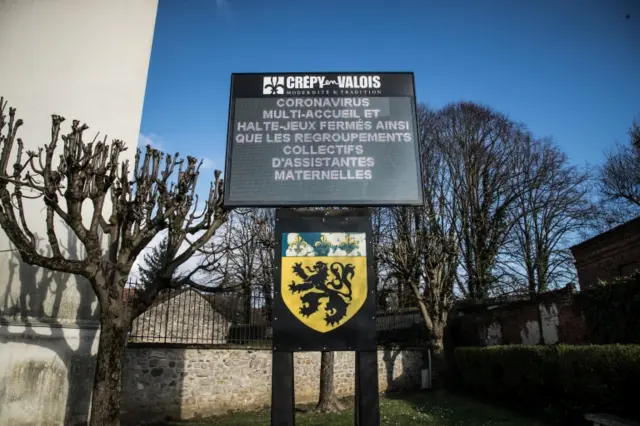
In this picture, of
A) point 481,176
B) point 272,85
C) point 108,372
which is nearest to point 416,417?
point 108,372

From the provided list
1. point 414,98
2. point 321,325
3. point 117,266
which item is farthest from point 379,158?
point 117,266

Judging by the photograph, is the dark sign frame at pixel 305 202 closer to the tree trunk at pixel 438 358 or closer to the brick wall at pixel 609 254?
the tree trunk at pixel 438 358

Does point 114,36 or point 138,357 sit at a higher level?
point 114,36

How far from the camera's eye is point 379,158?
5.83m

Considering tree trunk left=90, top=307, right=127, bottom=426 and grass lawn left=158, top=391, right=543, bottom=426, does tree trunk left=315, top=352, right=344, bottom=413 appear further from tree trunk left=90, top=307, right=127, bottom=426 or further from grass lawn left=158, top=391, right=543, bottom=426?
tree trunk left=90, top=307, right=127, bottom=426

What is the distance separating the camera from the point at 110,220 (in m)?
7.84

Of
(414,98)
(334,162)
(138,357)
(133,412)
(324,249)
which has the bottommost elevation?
(133,412)

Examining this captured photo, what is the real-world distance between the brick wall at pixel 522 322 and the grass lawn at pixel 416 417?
3.07 metres

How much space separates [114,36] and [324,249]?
8.67 m

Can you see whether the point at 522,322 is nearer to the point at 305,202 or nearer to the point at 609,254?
the point at 609,254

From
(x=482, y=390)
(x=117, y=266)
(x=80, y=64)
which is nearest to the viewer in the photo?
(x=117, y=266)

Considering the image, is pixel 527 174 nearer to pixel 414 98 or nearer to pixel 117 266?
pixel 414 98

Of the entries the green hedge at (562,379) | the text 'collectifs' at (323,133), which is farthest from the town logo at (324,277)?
the green hedge at (562,379)

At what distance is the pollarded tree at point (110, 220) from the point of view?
22.7 ft
